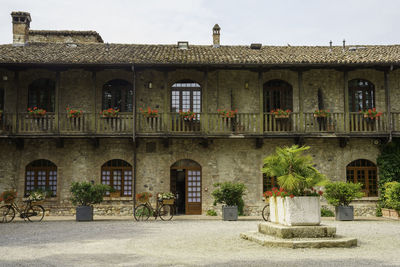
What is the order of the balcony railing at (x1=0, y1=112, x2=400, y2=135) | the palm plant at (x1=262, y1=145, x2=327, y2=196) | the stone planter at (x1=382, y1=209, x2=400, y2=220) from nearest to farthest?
the palm plant at (x1=262, y1=145, x2=327, y2=196)
the stone planter at (x1=382, y1=209, x2=400, y2=220)
the balcony railing at (x1=0, y1=112, x2=400, y2=135)

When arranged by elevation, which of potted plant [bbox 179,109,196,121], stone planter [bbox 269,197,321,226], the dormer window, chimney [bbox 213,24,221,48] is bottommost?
stone planter [bbox 269,197,321,226]

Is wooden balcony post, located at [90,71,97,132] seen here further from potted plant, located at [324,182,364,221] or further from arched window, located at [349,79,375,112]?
arched window, located at [349,79,375,112]

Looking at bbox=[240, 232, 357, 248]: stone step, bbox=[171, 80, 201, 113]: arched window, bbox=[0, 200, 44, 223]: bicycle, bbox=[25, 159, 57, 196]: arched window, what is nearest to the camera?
bbox=[240, 232, 357, 248]: stone step

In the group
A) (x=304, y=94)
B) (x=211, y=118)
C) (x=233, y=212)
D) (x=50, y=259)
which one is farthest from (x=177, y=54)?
(x=50, y=259)

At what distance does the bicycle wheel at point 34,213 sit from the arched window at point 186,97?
665cm

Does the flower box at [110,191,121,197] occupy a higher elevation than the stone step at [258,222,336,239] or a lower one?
higher

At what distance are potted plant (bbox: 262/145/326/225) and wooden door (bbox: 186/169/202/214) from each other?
800cm

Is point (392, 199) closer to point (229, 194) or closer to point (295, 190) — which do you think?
point (229, 194)

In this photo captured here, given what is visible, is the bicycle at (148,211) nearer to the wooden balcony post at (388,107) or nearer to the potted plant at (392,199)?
the potted plant at (392,199)

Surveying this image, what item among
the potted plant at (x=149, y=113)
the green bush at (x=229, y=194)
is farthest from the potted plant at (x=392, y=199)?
the potted plant at (x=149, y=113)

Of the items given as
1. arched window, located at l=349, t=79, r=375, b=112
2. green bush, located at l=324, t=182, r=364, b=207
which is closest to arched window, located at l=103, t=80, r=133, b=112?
green bush, located at l=324, t=182, r=364, b=207

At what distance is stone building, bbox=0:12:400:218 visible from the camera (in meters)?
18.1

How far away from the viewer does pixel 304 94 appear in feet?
63.4

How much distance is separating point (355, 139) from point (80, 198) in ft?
37.1
